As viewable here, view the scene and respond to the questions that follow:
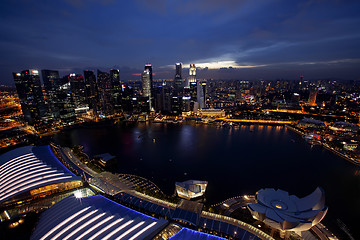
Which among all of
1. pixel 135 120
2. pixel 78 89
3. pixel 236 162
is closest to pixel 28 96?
pixel 78 89

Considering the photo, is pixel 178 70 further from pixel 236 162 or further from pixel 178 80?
pixel 236 162

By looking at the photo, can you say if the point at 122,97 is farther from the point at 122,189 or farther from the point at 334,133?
the point at 334,133

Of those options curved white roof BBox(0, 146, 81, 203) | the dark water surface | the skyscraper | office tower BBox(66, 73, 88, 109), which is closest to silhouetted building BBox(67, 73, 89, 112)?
office tower BBox(66, 73, 88, 109)

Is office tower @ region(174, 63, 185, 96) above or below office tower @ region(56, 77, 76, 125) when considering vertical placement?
above

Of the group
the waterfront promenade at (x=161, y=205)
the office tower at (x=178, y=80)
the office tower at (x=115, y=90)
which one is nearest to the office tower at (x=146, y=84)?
the office tower at (x=115, y=90)

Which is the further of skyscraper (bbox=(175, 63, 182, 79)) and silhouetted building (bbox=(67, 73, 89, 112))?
skyscraper (bbox=(175, 63, 182, 79))

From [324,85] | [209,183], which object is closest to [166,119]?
[209,183]

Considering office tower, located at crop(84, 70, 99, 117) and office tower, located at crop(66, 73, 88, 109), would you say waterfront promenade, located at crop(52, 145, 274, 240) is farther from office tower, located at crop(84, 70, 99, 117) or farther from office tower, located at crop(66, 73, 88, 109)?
office tower, located at crop(66, 73, 88, 109)
